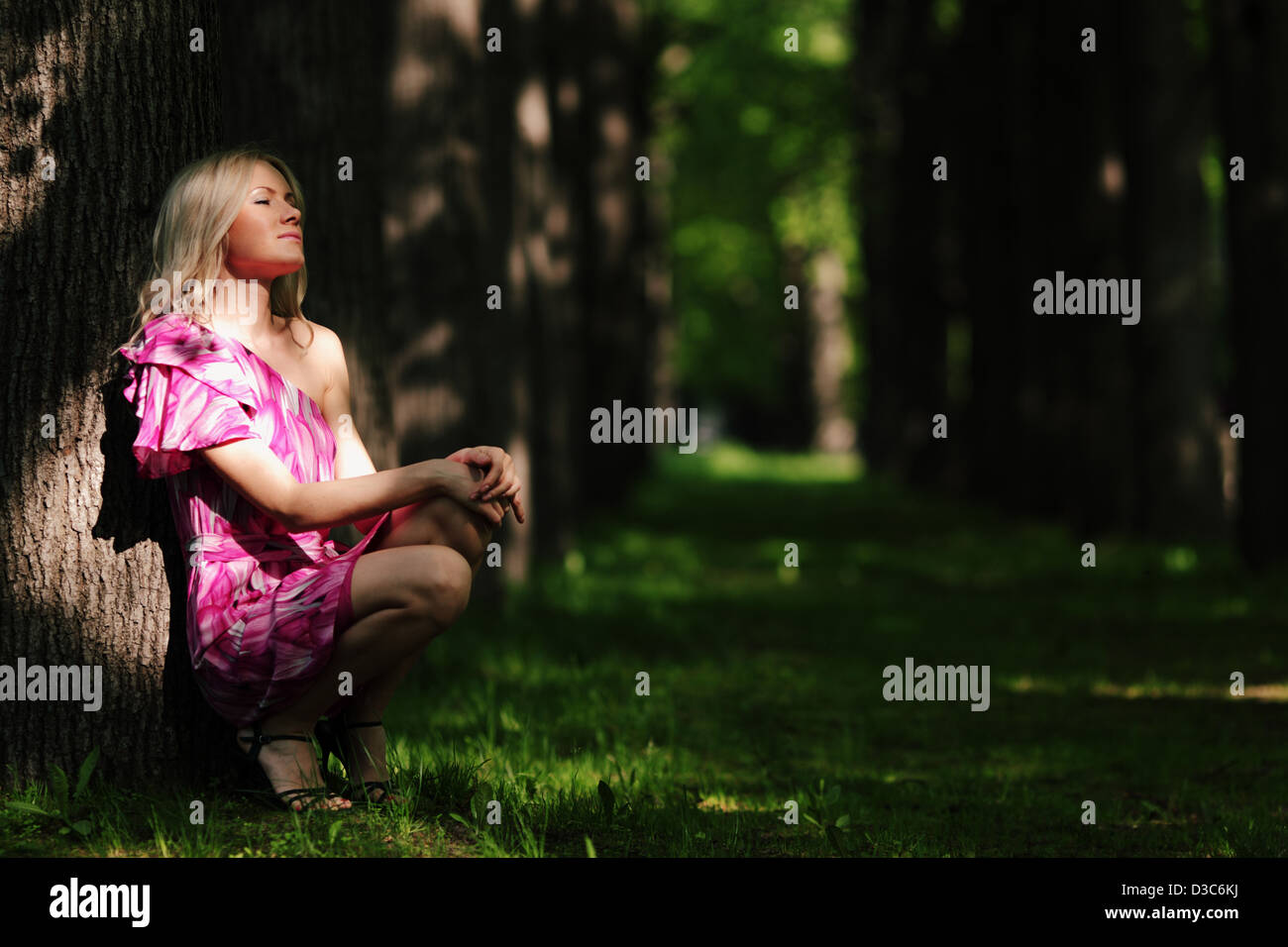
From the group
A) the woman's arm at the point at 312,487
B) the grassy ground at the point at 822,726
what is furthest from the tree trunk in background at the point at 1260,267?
the woman's arm at the point at 312,487

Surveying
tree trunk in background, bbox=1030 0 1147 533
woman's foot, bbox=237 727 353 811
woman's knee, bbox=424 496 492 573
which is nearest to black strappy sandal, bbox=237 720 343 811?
woman's foot, bbox=237 727 353 811

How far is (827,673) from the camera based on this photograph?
8.61m

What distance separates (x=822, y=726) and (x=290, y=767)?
323 cm

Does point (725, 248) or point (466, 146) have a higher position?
A: point (725, 248)

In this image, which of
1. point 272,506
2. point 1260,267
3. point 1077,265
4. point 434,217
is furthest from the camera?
point 1077,265

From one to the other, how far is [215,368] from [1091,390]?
42.8 ft

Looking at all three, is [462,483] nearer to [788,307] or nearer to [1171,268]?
[788,307]

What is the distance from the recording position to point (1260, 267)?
39.7ft

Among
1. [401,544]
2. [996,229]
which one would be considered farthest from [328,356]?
[996,229]

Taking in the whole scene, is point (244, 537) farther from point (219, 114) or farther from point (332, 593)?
point (219, 114)

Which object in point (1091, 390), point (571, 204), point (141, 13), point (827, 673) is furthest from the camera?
point (571, 204)

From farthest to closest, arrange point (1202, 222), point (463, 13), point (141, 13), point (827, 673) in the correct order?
point (1202, 222) → point (463, 13) → point (827, 673) → point (141, 13)
